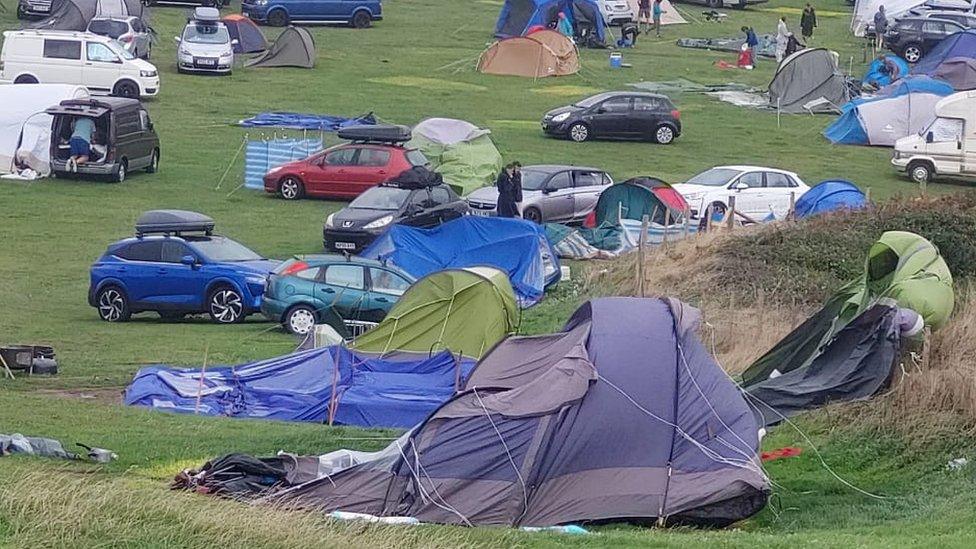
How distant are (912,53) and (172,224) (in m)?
35.6

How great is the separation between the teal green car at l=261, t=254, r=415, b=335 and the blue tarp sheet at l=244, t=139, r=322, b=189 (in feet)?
33.7

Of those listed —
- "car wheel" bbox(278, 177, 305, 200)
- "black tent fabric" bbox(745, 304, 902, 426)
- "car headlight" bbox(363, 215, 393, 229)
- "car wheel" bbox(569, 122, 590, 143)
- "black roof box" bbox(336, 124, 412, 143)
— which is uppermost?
"black tent fabric" bbox(745, 304, 902, 426)

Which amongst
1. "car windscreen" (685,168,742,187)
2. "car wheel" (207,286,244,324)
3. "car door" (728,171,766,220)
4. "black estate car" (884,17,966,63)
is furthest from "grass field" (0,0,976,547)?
"car door" (728,171,766,220)

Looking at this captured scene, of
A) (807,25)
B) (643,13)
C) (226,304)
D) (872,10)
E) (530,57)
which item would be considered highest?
(872,10)

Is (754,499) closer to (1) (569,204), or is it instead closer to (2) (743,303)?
Result: (2) (743,303)

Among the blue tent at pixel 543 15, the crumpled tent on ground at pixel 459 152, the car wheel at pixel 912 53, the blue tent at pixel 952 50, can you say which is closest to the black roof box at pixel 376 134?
the crumpled tent on ground at pixel 459 152

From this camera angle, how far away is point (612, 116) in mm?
41656

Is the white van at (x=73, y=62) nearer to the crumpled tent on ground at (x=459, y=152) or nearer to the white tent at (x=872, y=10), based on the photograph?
the crumpled tent on ground at (x=459, y=152)

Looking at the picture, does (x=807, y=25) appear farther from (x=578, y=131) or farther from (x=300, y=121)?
(x=300, y=121)

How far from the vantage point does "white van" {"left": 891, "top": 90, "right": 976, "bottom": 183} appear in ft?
126

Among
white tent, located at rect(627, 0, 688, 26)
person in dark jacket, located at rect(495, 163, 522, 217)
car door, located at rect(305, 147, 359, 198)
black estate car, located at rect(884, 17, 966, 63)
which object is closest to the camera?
person in dark jacket, located at rect(495, 163, 522, 217)

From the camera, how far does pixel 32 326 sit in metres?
23.4

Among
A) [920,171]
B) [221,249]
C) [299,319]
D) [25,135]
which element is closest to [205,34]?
[25,135]

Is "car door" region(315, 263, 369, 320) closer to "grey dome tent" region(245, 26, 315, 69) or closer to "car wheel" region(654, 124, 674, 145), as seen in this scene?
"car wheel" region(654, 124, 674, 145)
